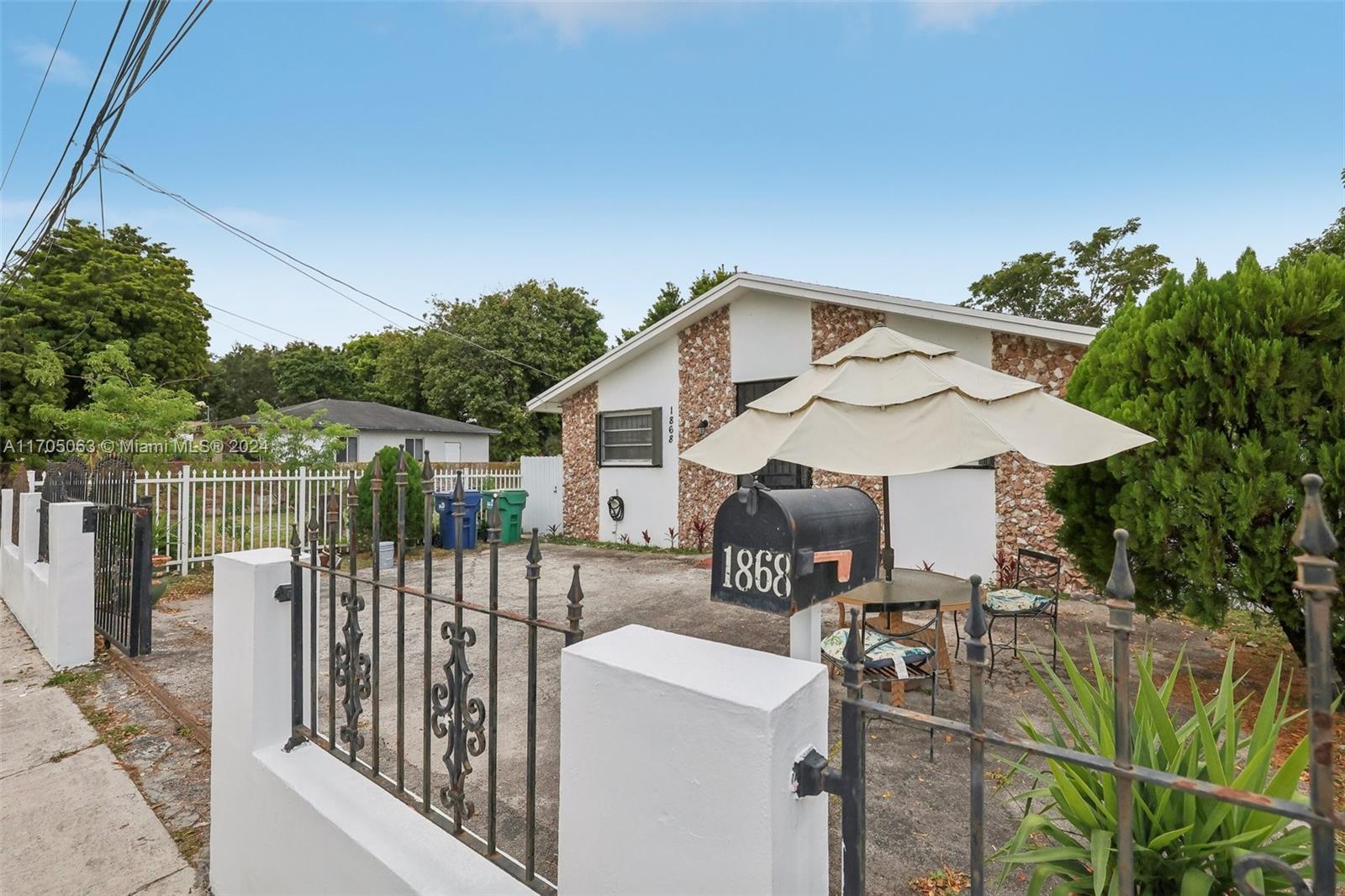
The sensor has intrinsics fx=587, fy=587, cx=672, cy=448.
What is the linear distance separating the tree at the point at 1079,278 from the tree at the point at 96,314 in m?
29.6

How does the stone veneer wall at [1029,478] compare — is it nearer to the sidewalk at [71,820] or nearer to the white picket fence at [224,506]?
the white picket fence at [224,506]

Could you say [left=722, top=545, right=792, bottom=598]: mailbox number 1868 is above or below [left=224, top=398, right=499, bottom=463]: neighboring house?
below

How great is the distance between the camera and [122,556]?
4.84m

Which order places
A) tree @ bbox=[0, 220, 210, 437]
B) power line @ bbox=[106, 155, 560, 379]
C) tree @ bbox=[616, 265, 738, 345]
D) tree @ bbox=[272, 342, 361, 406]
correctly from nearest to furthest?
1. power line @ bbox=[106, 155, 560, 379]
2. tree @ bbox=[0, 220, 210, 437]
3. tree @ bbox=[616, 265, 738, 345]
4. tree @ bbox=[272, 342, 361, 406]

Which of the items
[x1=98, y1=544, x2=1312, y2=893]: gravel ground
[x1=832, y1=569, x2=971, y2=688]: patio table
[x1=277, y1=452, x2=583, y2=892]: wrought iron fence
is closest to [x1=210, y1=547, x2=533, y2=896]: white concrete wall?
[x1=277, y1=452, x2=583, y2=892]: wrought iron fence

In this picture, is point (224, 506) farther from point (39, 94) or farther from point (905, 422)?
point (905, 422)

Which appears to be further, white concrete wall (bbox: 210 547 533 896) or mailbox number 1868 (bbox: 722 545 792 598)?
white concrete wall (bbox: 210 547 533 896)

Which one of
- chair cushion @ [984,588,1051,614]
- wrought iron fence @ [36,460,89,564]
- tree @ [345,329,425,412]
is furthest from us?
tree @ [345,329,425,412]

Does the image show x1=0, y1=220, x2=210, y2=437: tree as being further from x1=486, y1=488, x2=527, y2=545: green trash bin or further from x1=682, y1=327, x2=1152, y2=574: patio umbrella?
x1=682, y1=327, x2=1152, y2=574: patio umbrella

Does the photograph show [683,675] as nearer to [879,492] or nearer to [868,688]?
[868,688]

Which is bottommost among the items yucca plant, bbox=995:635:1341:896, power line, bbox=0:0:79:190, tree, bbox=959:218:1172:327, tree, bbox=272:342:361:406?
yucca plant, bbox=995:635:1341:896

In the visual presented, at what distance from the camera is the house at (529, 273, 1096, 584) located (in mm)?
7465

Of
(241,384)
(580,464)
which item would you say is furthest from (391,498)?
(241,384)

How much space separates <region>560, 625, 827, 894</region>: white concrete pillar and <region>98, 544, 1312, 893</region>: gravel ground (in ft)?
3.47
